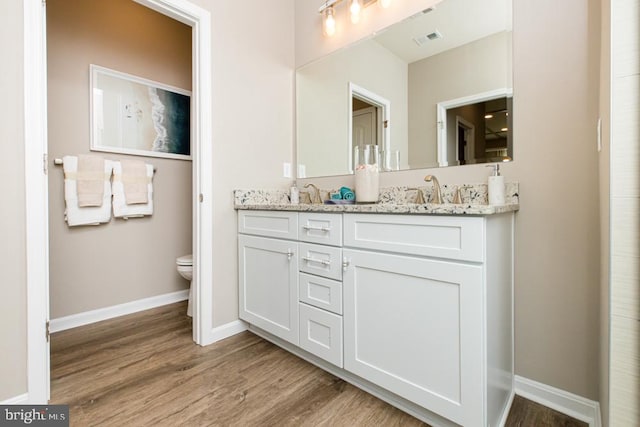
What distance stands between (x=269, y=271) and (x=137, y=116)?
6.01 feet

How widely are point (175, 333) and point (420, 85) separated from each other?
2281mm

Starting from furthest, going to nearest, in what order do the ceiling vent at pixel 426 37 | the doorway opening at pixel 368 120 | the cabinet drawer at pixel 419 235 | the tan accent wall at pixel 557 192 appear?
the doorway opening at pixel 368 120, the ceiling vent at pixel 426 37, the tan accent wall at pixel 557 192, the cabinet drawer at pixel 419 235

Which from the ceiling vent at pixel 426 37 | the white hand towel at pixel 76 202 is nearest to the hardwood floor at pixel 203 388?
the white hand towel at pixel 76 202

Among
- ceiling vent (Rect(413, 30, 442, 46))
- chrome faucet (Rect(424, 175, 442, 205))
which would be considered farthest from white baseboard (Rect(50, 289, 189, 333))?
ceiling vent (Rect(413, 30, 442, 46))

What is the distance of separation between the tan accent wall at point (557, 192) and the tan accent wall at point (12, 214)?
2199 millimetres

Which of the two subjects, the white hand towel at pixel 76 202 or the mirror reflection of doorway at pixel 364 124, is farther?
the white hand towel at pixel 76 202

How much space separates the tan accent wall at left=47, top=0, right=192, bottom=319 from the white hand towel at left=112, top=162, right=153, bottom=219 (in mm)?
82

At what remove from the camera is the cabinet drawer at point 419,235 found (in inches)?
40.8

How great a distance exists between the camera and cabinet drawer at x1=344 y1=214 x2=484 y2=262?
1036mm

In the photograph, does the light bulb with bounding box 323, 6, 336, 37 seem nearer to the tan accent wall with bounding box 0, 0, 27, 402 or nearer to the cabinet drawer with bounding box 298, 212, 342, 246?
the cabinet drawer with bounding box 298, 212, 342, 246

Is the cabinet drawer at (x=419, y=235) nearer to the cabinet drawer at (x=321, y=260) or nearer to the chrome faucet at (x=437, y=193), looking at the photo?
the cabinet drawer at (x=321, y=260)

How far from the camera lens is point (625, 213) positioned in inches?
26.8

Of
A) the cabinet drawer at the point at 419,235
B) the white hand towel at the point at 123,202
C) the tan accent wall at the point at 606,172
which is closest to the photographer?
the tan accent wall at the point at 606,172

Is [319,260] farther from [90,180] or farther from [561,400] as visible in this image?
[90,180]
